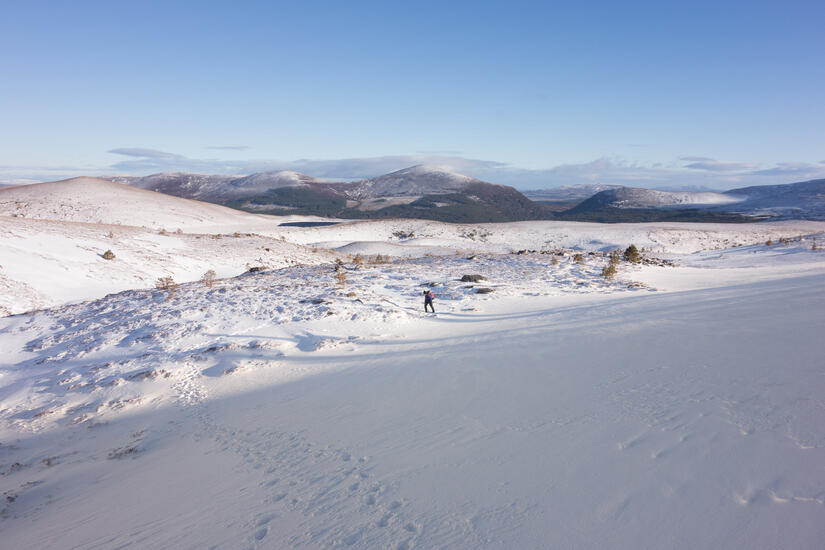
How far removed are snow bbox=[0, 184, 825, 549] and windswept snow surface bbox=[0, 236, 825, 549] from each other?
0.09 feet

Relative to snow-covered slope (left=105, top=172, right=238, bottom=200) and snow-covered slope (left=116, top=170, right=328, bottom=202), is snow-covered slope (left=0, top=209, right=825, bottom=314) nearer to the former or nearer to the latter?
snow-covered slope (left=116, top=170, right=328, bottom=202)

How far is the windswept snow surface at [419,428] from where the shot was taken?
308 centimetres

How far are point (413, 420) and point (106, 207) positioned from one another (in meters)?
42.6

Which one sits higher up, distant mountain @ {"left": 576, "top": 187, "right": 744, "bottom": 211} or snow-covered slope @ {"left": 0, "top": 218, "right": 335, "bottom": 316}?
distant mountain @ {"left": 576, "top": 187, "right": 744, "bottom": 211}

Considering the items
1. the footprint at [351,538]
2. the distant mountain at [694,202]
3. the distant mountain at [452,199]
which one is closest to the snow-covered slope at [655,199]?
the distant mountain at [694,202]

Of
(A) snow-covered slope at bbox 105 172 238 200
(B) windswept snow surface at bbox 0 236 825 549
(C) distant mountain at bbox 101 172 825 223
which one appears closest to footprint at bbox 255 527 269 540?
(B) windswept snow surface at bbox 0 236 825 549

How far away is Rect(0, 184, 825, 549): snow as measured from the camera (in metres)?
3.11

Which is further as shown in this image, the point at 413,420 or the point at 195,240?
the point at 195,240

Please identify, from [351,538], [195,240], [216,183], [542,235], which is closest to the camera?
[351,538]

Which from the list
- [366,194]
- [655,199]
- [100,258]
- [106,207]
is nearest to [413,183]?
[366,194]

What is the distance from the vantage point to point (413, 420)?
16.3 ft

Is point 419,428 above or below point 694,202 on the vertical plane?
below

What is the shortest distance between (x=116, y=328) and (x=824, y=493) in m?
11.2

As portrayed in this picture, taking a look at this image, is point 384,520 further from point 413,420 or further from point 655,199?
point 655,199
